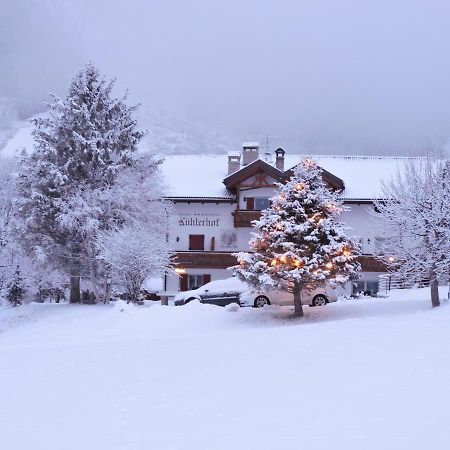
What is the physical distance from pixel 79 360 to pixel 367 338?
6999 mm

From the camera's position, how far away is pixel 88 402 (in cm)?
912

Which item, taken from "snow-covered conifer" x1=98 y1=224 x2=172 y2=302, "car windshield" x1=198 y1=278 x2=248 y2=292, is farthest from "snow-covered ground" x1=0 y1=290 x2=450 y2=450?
"car windshield" x1=198 y1=278 x2=248 y2=292

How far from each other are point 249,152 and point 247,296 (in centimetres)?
1957

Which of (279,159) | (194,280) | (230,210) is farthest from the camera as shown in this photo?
(279,159)

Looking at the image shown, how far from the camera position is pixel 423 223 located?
63.8 feet

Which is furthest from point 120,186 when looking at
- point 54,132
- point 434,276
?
point 434,276

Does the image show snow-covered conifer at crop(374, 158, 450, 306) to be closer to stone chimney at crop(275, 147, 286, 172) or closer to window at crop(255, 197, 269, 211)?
window at crop(255, 197, 269, 211)

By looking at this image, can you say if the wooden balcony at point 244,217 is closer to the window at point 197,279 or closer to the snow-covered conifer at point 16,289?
the window at point 197,279

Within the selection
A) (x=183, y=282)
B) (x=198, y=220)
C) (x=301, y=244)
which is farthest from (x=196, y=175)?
(x=301, y=244)

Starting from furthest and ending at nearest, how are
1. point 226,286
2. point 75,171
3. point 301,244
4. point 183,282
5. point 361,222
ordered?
→ point 361,222 → point 183,282 → point 75,171 → point 226,286 → point 301,244

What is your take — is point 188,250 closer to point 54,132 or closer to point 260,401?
point 54,132

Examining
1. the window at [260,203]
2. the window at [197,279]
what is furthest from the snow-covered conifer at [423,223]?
the window at [197,279]

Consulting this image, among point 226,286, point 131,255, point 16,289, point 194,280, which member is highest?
point 131,255

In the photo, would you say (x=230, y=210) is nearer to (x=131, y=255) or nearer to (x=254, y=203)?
(x=254, y=203)
